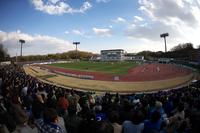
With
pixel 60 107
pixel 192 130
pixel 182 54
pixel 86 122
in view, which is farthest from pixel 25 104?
pixel 182 54

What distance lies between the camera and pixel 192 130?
5.81 meters

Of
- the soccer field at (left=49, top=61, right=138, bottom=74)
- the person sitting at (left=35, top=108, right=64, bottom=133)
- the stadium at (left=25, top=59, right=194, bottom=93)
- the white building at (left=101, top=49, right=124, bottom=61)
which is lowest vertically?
the stadium at (left=25, top=59, right=194, bottom=93)

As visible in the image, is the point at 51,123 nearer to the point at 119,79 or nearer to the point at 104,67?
the point at 119,79

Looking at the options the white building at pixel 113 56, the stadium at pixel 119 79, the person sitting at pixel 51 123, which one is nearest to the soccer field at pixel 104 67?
the stadium at pixel 119 79

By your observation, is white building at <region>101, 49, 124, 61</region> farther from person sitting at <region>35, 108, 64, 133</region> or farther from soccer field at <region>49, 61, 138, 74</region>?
person sitting at <region>35, 108, 64, 133</region>

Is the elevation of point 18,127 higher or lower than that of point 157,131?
higher

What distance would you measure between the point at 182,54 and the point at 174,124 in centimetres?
12942

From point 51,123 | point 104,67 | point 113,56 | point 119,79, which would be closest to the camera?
point 51,123

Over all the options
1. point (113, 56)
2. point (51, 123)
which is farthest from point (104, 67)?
point (51, 123)

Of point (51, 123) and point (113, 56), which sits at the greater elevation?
point (113, 56)

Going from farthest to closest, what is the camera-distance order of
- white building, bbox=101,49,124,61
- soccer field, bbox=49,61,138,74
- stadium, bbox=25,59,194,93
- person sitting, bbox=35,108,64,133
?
white building, bbox=101,49,124,61 < soccer field, bbox=49,61,138,74 < stadium, bbox=25,59,194,93 < person sitting, bbox=35,108,64,133

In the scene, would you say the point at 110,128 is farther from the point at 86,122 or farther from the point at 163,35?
the point at 163,35

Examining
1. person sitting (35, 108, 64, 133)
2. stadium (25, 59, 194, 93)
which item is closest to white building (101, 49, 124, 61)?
stadium (25, 59, 194, 93)

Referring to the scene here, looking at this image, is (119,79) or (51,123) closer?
(51,123)
